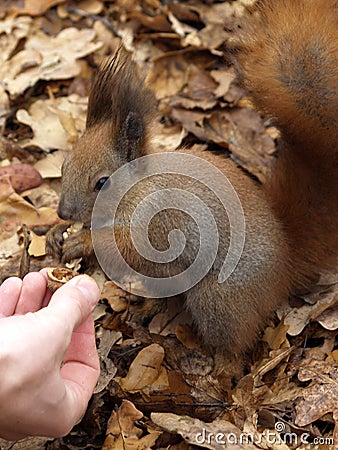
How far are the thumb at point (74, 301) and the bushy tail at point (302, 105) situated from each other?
87 centimetres

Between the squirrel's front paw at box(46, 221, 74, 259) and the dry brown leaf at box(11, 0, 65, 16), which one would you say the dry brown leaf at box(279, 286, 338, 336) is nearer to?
the squirrel's front paw at box(46, 221, 74, 259)

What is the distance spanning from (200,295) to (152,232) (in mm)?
283

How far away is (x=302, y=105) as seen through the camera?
2.13 meters

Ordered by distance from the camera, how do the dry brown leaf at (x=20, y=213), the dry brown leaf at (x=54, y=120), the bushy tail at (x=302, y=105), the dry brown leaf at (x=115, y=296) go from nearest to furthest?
the bushy tail at (x=302, y=105), the dry brown leaf at (x=115, y=296), the dry brown leaf at (x=20, y=213), the dry brown leaf at (x=54, y=120)

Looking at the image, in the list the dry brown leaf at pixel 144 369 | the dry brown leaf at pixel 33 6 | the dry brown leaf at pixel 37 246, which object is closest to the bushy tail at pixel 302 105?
the dry brown leaf at pixel 144 369

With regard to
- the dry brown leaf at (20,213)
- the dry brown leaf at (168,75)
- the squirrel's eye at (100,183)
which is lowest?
the dry brown leaf at (20,213)

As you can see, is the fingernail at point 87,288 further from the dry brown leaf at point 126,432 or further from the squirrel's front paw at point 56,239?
the squirrel's front paw at point 56,239

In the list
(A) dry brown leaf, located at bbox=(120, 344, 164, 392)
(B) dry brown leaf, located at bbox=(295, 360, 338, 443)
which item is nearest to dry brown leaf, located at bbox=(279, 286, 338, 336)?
(B) dry brown leaf, located at bbox=(295, 360, 338, 443)

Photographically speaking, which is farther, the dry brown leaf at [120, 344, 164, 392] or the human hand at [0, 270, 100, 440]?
the dry brown leaf at [120, 344, 164, 392]

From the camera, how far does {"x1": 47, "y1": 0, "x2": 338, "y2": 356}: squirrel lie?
83.1 inches

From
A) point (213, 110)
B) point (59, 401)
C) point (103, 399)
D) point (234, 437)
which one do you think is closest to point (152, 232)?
point (103, 399)

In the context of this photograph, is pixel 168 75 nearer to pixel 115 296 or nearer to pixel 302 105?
pixel 115 296

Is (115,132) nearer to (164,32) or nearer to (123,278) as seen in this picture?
(123,278)

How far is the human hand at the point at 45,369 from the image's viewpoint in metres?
1.37
